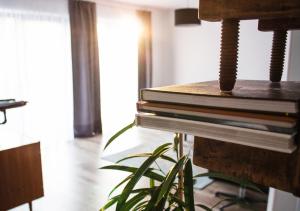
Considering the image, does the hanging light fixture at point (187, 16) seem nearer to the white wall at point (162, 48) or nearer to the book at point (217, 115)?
the white wall at point (162, 48)

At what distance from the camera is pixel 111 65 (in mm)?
5188

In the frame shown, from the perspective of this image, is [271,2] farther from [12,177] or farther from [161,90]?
[12,177]

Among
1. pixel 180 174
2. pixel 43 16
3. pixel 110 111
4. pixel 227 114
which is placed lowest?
pixel 110 111

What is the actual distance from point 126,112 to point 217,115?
5.23m

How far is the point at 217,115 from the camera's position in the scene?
1.39 feet

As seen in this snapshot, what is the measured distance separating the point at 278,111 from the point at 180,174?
0.32 meters

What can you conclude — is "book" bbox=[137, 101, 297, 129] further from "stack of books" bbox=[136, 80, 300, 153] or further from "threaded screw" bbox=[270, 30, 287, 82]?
"threaded screw" bbox=[270, 30, 287, 82]

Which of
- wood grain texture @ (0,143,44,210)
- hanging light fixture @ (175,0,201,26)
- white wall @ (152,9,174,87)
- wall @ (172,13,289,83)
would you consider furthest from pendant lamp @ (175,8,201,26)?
wood grain texture @ (0,143,44,210)

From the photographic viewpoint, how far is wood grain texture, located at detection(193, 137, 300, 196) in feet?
1.45

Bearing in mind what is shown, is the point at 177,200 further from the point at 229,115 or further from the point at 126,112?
the point at 126,112

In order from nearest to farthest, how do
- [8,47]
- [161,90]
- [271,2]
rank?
[271,2] < [161,90] < [8,47]

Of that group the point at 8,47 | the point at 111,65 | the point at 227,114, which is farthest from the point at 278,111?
the point at 111,65

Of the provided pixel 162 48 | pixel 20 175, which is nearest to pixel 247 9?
pixel 20 175

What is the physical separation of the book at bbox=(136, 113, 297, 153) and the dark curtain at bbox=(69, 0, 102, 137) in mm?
4191
